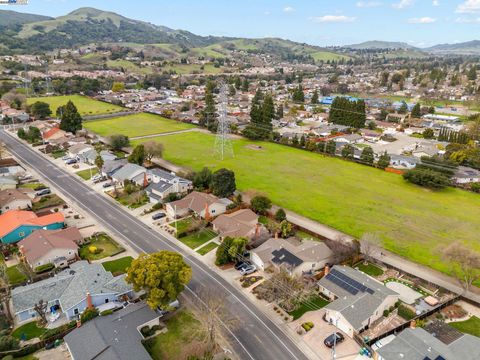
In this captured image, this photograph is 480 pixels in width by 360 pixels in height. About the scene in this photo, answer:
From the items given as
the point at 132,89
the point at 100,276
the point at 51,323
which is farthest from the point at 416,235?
the point at 132,89

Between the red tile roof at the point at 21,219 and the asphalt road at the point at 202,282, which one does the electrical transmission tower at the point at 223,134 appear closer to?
the asphalt road at the point at 202,282

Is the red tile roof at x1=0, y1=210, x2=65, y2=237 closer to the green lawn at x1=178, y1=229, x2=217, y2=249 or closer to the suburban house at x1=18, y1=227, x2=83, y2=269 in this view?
the suburban house at x1=18, y1=227, x2=83, y2=269

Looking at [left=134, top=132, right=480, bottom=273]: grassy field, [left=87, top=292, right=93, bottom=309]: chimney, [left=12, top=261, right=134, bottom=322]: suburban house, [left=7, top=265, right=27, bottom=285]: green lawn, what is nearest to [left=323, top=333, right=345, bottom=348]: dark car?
[left=134, top=132, right=480, bottom=273]: grassy field

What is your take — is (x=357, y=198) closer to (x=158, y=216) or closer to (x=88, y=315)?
(x=158, y=216)

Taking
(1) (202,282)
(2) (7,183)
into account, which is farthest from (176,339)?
(2) (7,183)

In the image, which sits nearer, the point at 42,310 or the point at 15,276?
the point at 42,310

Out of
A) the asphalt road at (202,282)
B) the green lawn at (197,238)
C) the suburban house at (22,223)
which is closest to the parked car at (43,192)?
the asphalt road at (202,282)
